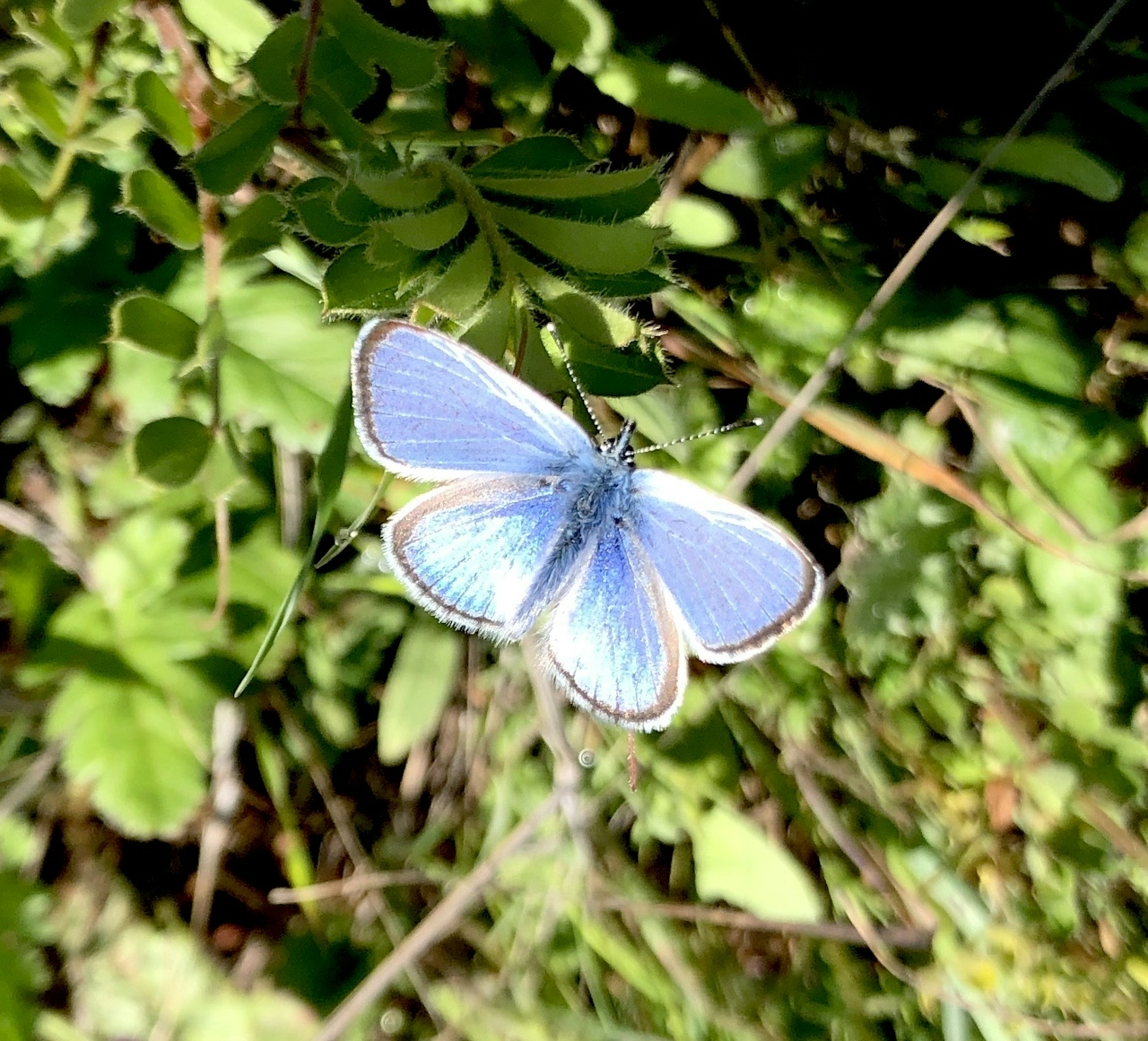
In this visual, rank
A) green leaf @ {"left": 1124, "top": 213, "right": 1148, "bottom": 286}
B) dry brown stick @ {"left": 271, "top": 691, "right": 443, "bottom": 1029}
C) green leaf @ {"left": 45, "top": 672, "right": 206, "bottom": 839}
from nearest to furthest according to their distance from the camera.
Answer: green leaf @ {"left": 1124, "top": 213, "right": 1148, "bottom": 286} → green leaf @ {"left": 45, "top": 672, "right": 206, "bottom": 839} → dry brown stick @ {"left": 271, "top": 691, "right": 443, "bottom": 1029}

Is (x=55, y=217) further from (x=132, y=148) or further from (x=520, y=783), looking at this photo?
(x=520, y=783)

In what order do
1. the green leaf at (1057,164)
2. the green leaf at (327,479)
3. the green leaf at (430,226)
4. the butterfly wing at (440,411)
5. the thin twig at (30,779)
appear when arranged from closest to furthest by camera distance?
the green leaf at (430,226), the butterfly wing at (440,411), the green leaf at (327,479), the green leaf at (1057,164), the thin twig at (30,779)

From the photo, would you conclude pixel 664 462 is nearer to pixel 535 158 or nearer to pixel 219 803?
pixel 535 158

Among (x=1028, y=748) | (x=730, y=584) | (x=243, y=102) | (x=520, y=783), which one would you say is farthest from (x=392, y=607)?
(x=1028, y=748)

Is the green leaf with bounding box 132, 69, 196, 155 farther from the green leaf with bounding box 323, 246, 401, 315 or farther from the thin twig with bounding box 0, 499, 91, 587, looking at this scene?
the thin twig with bounding box 0, 499, 91, 587

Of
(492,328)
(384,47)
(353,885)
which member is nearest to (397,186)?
(492,328)

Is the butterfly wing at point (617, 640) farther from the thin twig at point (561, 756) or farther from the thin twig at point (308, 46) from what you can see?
the thin twig at point (308, 46)

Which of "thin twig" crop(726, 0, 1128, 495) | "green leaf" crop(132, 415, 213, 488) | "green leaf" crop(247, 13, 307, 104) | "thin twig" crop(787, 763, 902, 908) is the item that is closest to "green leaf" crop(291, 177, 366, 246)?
"green leaf" crop(247, 13, 307, 104)

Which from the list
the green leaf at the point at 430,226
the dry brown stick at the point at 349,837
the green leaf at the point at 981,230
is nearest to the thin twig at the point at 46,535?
the dry brown stick at the point at 349,837
